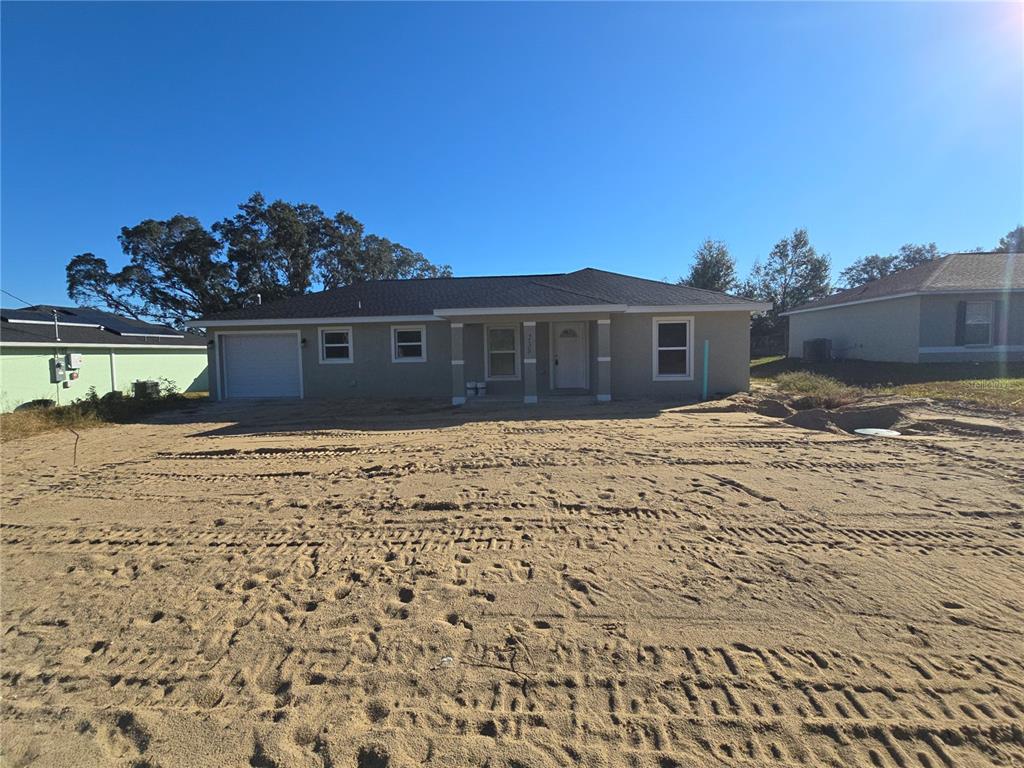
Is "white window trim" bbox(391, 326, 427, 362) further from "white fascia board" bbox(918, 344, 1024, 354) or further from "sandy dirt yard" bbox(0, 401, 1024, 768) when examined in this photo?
"white fascia board" bbox(918, 344, 1024, 354)

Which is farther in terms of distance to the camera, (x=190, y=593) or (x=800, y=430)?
(x=800, y=430)

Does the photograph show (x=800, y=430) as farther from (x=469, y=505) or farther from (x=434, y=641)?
(x=434, y=641)

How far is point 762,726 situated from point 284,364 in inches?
610

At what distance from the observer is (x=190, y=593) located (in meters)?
3.51

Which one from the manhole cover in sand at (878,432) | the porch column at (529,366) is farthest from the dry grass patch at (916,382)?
the porch column at (529,366)

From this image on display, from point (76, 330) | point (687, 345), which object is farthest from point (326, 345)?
point (687, 345)

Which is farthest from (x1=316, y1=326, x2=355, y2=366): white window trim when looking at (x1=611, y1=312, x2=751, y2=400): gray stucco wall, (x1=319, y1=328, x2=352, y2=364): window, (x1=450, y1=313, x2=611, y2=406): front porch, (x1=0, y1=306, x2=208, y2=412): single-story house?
(x1=0, y1=306, x2=208, y2=412): single-story house

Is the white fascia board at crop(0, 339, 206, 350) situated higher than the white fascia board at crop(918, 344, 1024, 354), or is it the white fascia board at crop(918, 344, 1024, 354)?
the white fascia board at crop(0, 339, 206, 350)

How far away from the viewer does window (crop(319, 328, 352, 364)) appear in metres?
14.8

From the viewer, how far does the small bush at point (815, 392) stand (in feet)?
36.2

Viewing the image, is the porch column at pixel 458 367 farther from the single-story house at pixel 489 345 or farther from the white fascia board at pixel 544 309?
the white fascia board at pixel 544 309

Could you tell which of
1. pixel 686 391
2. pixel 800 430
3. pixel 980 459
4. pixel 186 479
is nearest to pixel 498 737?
pixel 186 479

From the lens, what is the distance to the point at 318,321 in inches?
568

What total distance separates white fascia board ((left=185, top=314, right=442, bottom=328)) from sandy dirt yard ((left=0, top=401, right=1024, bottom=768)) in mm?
8510
